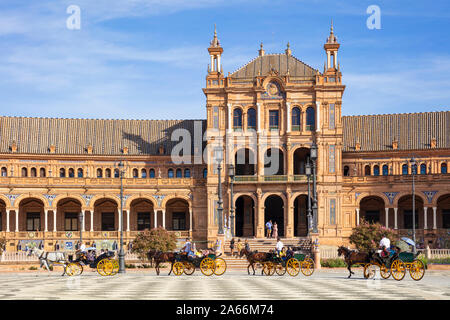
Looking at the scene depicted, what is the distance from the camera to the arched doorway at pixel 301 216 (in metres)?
72.5

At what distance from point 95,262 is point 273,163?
3898 cm

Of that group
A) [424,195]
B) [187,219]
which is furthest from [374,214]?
[187,219]

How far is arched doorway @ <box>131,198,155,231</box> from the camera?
78375 mm

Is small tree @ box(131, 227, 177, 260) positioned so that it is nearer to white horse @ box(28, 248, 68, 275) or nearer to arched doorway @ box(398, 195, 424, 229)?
white horse @ box(28, 248, 68, 275)

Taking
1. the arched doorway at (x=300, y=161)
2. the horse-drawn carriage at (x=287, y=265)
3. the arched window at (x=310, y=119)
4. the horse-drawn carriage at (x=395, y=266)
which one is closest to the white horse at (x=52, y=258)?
the horse-drawn carriage at (x=287, y=265)

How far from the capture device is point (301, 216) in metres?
73.1

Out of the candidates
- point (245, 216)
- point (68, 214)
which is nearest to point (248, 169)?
point (245, 216)

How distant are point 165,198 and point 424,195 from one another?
2603 centimetres

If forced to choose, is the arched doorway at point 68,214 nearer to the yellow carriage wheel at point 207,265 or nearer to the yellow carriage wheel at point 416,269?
the yellow carriage wheel at point 207,265

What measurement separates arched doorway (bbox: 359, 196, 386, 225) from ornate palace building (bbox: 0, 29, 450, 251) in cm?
10

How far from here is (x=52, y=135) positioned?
79.1m

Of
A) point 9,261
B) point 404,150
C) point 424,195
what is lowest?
point 9,261
